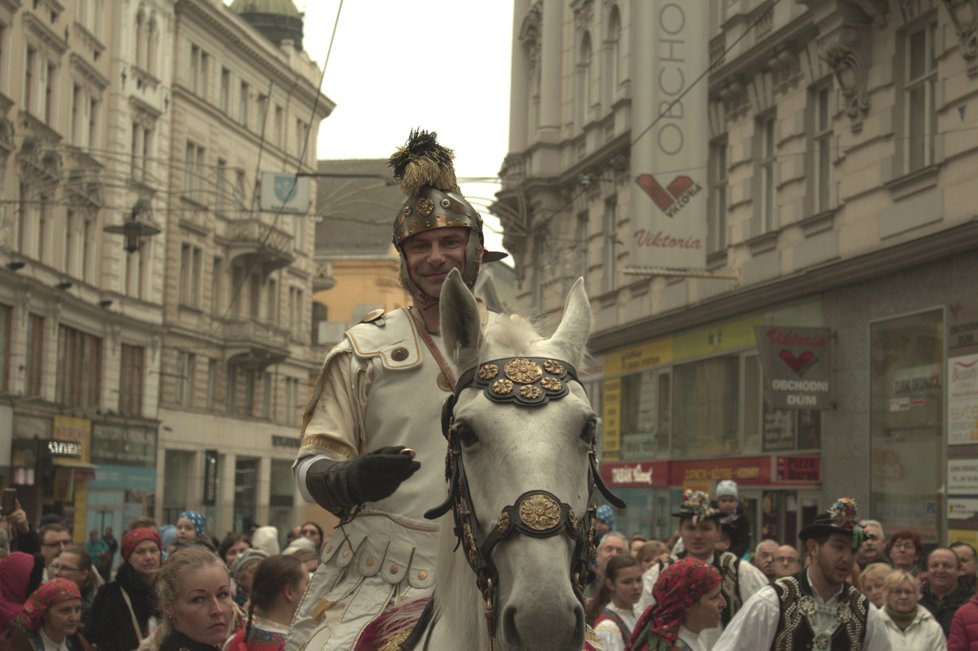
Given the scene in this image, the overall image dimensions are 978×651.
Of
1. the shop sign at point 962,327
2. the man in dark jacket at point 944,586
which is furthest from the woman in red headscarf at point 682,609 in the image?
the shop sign at point 962,327

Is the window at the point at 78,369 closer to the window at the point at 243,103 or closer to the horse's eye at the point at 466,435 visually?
the window at the point at 243,103

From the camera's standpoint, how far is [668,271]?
24438 mm

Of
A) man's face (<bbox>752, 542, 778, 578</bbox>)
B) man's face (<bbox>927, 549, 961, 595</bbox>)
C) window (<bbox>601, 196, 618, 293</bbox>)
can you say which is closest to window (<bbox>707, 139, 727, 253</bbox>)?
window (<bbox>601, 196, 618, 293</bbox>)

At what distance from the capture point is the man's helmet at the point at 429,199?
532 centimetres

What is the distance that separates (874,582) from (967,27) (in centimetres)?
913

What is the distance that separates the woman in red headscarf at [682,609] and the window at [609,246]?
24.7 meters

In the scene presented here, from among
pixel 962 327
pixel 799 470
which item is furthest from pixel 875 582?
pixel 799 470

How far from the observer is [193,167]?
54.0 metres

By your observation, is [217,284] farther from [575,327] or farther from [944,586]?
[575,327]

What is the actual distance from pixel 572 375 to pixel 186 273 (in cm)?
5157

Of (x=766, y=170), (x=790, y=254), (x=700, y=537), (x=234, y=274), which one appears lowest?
(x=700, y=537)

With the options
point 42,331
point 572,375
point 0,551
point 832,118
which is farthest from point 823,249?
point 42,331

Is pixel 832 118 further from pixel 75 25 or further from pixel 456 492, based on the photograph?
pixel 75 25

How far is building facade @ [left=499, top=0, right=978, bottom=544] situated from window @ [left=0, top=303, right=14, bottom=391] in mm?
13110
